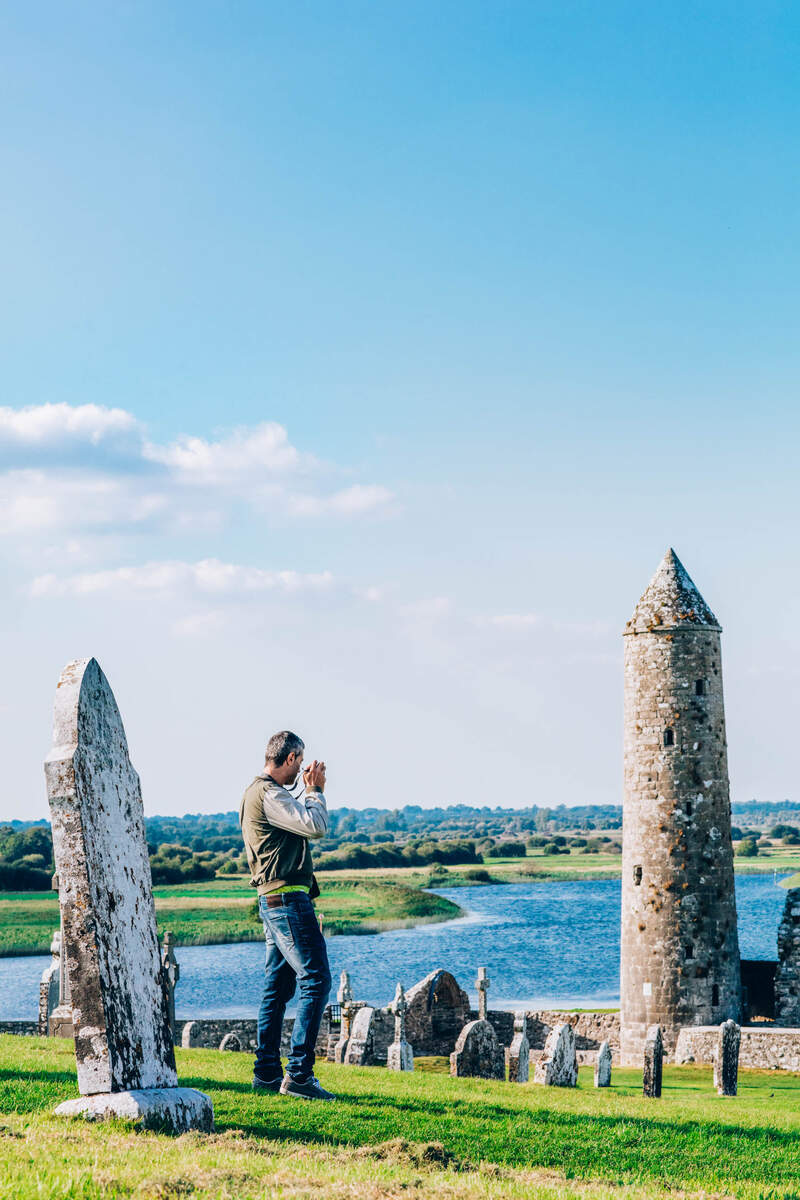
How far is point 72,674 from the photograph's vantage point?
6492 mm

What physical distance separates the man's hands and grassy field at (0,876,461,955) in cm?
5596

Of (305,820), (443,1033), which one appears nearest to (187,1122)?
(305,820)

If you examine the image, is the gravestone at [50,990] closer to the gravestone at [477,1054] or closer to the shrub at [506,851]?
the gravestone at [477,1054]

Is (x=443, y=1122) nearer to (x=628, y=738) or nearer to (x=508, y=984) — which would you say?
(x=628, y=738)

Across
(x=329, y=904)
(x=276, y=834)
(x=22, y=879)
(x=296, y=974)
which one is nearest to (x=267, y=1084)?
(x=296, y=974)

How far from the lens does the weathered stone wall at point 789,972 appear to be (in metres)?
22.5

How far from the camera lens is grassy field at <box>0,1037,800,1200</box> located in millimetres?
4711

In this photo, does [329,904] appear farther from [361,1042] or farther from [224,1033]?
[361,1042]

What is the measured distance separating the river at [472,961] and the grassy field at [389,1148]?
87.7 feet

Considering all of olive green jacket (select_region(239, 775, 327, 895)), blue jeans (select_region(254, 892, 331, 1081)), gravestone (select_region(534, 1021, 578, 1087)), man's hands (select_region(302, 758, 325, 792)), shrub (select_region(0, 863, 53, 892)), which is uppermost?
man's hands (select_region(302, 758, 325, 792))

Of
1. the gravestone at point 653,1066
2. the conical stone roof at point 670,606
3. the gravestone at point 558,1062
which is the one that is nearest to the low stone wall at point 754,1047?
the gravestone at point 653,1066

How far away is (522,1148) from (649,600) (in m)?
17.7

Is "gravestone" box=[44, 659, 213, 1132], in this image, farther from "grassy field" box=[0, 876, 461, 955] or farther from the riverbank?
the riverbank

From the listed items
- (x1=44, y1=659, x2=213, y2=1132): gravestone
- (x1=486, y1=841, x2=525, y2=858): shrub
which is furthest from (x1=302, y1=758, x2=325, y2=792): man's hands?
(x1=486, y1=841, x2=525, y2=858): shrub
